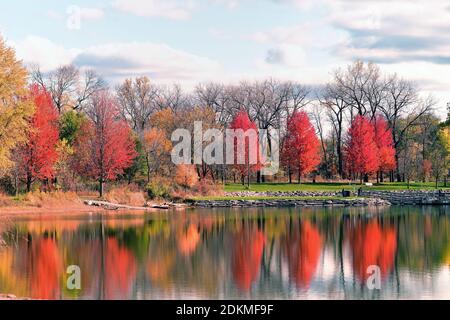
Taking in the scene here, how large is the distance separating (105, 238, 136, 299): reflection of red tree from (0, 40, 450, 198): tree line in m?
14.3

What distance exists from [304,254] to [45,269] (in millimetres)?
10360

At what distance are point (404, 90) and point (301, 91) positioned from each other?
36.2 ft

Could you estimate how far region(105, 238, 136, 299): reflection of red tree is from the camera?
866 inches

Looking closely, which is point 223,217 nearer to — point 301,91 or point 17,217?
point 17,217

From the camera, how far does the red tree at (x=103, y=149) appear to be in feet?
188

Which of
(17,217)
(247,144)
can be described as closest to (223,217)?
(17,217)

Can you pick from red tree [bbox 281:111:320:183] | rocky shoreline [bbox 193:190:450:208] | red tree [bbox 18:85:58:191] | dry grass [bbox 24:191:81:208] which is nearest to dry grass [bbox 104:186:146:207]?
dry grass [bbox 24:191:81:208]

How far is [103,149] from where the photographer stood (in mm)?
57438

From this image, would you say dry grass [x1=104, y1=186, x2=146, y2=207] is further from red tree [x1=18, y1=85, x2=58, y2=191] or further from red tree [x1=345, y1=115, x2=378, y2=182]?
red tree [x1=345, y1=115, x2=378, y2=182]

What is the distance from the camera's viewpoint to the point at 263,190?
66.5m

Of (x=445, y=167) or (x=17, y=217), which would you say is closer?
(x=17, y=217)

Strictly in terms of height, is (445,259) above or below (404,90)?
below

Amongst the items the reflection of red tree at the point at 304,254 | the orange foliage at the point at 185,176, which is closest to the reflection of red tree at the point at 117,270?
the reflection of red tree at the point at 304,254
